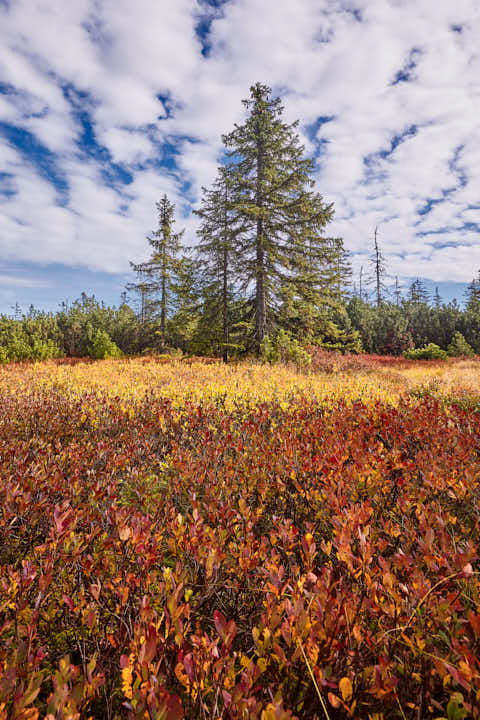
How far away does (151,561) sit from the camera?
1684mm

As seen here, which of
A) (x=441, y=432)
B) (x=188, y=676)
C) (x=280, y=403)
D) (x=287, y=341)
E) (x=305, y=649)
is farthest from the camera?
(x=287, y=341)

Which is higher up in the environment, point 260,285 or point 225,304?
point 260,285

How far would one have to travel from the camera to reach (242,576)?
1712 millimetres

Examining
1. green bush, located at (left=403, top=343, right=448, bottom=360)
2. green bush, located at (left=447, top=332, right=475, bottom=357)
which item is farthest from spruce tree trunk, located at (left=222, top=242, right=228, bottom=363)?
green bush, located at (left=447, top=332, right=475, bottom=357)

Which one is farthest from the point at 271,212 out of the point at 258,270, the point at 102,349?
the point at 102,349

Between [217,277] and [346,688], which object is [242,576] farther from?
[217,277]

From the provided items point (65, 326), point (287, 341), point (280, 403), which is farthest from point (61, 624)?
point (65, 326)

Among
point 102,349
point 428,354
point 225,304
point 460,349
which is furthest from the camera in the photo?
point 460,349

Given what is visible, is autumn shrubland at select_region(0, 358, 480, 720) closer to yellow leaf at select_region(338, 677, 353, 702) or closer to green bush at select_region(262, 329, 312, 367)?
yellow leaf at select_region(338, 677, 353, 702)

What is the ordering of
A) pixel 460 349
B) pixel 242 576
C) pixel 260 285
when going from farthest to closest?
pixel 460 349 → pixel 260 285 → pixel 242 576

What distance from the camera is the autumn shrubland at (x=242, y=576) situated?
1117 millimetres

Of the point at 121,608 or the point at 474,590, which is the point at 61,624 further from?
the point at 474,590

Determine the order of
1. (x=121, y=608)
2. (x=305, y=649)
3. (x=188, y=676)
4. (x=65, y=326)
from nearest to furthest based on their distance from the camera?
(x=188, y=676)
(x=305, y=649)
(x=121, y=608)
(x=65, y=326)

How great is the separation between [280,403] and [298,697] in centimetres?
513
